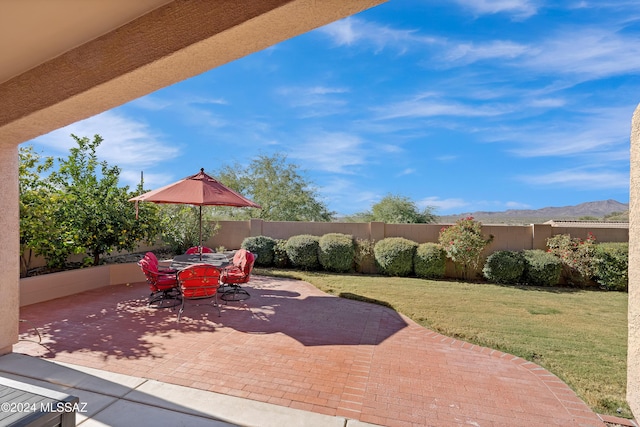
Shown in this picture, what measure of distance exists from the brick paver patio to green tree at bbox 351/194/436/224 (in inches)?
564

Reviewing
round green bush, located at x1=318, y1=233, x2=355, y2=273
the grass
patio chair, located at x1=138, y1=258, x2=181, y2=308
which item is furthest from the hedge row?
patio chair, located at x1=138, y1=258, x2=181, y2=308

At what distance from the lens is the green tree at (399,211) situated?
20656 millimetres

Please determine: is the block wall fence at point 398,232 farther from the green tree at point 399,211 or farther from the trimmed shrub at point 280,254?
the green tree at point 399,211

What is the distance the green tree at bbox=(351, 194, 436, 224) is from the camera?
20.7 m

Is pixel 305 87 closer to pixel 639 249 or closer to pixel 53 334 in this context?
pixel 53 334

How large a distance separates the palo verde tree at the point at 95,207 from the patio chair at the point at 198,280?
12.5 feet

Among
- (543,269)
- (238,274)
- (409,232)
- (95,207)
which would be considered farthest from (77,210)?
(543,269)

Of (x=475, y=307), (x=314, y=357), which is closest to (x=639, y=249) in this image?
(x=314, y=357)

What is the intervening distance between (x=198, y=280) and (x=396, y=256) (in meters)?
7.13

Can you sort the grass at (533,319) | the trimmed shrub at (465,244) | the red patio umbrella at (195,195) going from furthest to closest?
the trimmed shrub at (465,244)
the red patio umbrella at (195,195)
the grass at (533,319)

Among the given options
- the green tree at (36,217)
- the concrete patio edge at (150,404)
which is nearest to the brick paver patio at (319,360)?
the concrete patio edge at (150,404)

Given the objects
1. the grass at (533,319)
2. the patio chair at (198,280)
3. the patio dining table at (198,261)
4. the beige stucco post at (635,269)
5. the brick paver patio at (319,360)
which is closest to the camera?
the beige stucco post at (635,269)

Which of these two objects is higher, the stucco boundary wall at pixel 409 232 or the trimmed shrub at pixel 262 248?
the stucco boundary wall at pixel 409 232

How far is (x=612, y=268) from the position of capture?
9.74 meters
